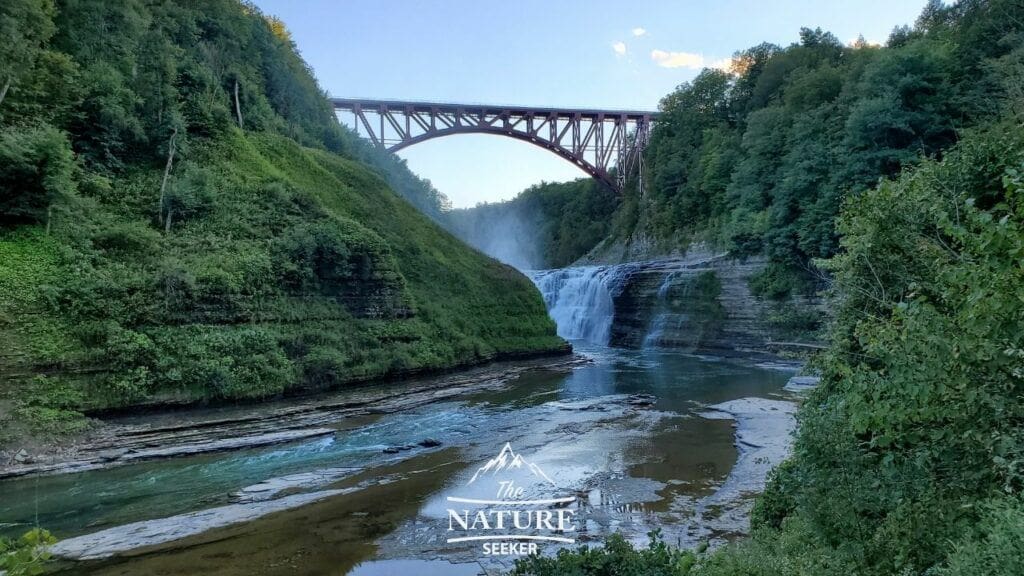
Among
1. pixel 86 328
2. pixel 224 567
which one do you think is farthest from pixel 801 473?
pixel 86 328

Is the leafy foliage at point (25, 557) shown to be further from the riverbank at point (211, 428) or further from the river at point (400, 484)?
the riverbank at point (211, 428)

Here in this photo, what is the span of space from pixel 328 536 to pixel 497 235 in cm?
10264

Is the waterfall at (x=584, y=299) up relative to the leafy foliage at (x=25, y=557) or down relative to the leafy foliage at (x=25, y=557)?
down

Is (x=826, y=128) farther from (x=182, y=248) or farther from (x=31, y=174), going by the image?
(x=31, y=174)

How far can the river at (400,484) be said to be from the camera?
7797 mm

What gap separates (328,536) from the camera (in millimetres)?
8359

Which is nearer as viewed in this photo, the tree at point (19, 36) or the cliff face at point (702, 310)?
the tree at point (19, 36)

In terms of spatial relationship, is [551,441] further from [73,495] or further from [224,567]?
[73,495]

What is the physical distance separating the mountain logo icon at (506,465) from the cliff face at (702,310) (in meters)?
18.7

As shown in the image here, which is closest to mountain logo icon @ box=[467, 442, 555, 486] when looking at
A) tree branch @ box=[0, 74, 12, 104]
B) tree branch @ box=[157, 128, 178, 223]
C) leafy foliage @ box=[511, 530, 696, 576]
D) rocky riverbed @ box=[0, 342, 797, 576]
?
rocky riverbed @ box=[0, 342, 797, 576]

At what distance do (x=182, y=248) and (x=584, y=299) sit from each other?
93.6 feet

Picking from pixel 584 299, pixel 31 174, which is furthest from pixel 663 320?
pixel 31 174

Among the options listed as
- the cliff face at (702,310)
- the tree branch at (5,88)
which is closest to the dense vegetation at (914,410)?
the cliff face at (702,310)

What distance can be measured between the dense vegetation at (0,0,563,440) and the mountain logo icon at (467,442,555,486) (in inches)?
363
